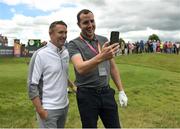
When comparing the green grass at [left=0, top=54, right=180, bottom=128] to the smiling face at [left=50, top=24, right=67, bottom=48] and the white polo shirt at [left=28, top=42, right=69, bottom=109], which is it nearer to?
the white polo shirt at [left=28, top=42, right=69, bottom=109]

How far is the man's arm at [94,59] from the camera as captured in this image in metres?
4.23

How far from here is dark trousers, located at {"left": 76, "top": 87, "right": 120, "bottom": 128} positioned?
4.97 metres

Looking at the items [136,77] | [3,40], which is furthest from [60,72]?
[3,40]

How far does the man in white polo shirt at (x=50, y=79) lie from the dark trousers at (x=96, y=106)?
0.27m

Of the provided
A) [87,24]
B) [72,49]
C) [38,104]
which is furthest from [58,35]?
[38,104]

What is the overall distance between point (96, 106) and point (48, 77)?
71cm

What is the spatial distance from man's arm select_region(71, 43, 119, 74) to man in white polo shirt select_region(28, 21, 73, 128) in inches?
9.2

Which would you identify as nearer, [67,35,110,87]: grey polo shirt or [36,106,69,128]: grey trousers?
[36,106,69,128]: grey trousers

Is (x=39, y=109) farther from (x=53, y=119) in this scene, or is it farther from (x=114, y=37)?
(x=114, y=37)

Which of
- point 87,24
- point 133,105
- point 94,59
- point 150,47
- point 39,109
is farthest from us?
point 150,47

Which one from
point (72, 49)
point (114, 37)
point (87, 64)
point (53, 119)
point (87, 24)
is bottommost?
point (53, 119)

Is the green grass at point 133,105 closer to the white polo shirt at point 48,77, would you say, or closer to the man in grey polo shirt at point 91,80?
the man in grey polo shirt at point 91,80

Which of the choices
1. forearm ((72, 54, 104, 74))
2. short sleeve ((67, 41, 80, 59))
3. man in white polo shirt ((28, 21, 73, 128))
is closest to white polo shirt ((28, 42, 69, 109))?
man in white polo shirt ((28, 21, 73, 128))

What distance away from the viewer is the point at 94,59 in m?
4.35
